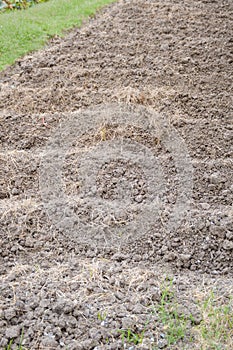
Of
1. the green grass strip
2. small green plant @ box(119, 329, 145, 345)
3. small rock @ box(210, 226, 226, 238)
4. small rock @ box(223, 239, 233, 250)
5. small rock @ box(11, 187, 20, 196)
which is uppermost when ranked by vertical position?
the green grass strip

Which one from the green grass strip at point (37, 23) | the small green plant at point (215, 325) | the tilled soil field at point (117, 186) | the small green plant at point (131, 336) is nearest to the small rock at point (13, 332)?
the tilled soil field at point (117, 186)

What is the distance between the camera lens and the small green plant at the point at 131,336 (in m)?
2.43

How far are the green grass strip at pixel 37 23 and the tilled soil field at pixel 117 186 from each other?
0.65 feet

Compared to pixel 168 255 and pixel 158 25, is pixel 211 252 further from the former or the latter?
pixel 158 25

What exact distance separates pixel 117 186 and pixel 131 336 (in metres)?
1.22

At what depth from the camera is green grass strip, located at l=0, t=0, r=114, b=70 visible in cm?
515

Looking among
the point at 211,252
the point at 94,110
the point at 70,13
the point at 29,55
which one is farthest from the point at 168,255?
the point at 70,13

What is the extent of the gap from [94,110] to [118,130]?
34 cm

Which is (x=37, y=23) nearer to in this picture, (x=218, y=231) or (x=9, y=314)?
(x=218, y=231)

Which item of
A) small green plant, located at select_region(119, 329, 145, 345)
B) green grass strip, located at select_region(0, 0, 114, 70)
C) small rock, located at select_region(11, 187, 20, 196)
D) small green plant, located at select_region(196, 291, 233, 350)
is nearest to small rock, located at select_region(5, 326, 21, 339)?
small green plant, located at select_region(119, 329, 145, 345)

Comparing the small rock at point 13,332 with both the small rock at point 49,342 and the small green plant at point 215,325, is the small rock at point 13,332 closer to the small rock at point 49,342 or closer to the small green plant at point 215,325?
the small rock at point 49,342

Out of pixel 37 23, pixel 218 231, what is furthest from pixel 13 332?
pixel 37 23

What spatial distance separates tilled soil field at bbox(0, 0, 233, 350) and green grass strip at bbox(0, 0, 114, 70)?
7.8 inches

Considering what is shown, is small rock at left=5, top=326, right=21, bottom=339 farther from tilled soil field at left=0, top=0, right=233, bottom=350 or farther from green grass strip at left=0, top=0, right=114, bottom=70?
green grass strip at left=0, top=0, right=114, bottom=70
